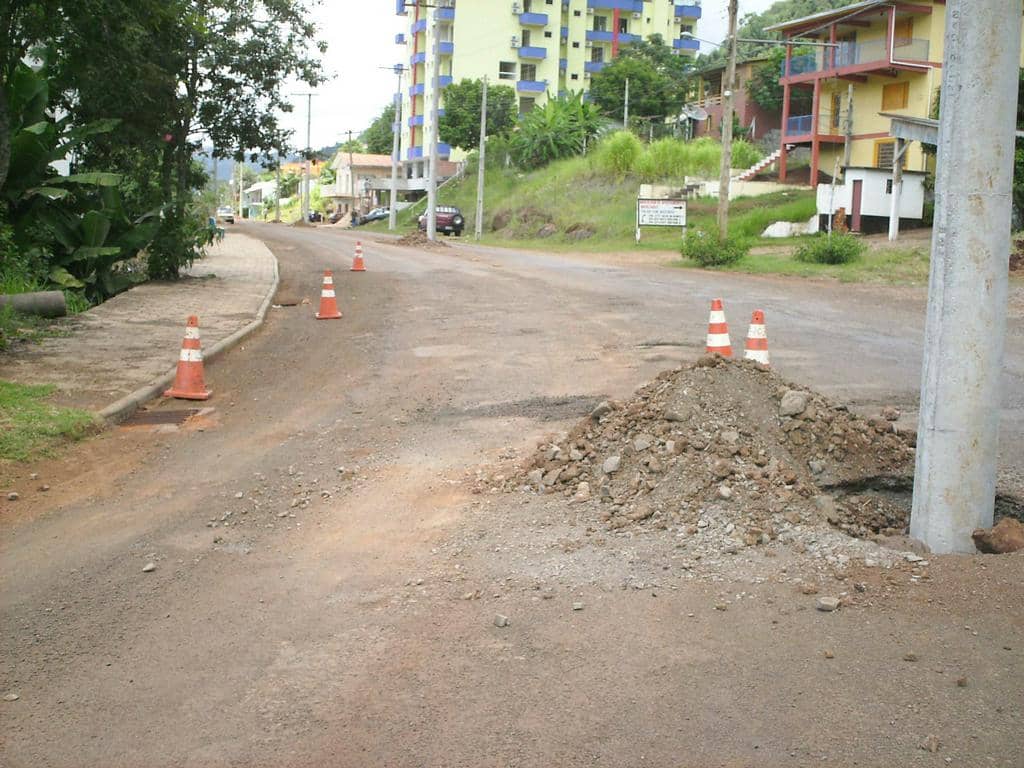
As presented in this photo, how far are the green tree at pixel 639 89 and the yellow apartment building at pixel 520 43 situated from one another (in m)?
2.43

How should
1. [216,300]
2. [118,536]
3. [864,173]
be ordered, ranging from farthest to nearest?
[864,173], [216,300], [118,536]

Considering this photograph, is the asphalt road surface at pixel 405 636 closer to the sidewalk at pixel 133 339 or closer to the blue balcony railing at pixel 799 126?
the sidewalk at pixel 133 339

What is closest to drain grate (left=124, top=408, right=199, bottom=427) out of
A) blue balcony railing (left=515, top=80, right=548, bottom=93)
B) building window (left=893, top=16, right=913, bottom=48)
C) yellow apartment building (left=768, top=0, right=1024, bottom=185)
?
yellow apartment building (left=768, top=0, right=1024, bottom=185)

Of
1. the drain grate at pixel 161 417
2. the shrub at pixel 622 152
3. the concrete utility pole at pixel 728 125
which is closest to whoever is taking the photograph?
the drain grate at pixel 161 417

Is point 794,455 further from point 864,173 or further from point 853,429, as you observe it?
point 864,173

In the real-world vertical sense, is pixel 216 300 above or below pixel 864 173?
below

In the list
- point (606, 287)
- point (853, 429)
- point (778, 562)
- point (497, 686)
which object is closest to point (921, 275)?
point (606, 287)

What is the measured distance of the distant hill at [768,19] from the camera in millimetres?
75056

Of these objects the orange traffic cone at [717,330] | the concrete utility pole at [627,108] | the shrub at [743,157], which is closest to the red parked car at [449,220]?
the shrub at [743,157]

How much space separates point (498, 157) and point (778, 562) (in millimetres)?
66286

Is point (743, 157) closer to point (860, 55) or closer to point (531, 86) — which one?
point (860, 55)

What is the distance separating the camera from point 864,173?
1465 inches

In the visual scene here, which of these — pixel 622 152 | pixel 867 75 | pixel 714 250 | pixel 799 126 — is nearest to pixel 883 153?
pixel 867 75

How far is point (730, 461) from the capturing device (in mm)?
5922
